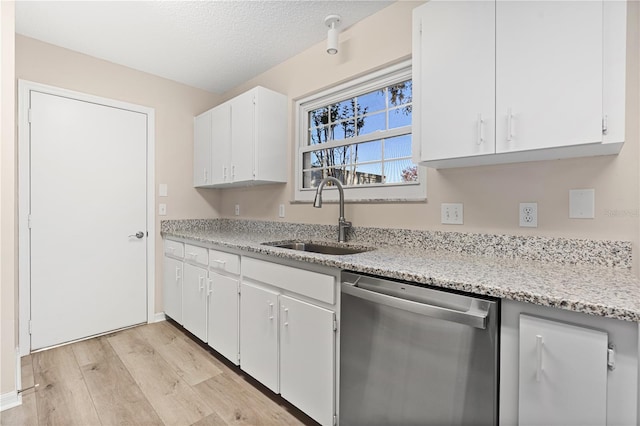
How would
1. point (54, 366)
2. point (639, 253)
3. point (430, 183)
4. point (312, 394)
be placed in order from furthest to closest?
point (54, 366) → point (430, 183) → point (312, 394) → point (639, 253)

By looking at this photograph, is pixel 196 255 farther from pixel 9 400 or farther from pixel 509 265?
pixel 509 265

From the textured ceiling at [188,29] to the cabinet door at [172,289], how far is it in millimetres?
1857

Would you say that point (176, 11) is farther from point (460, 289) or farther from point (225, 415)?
point (225, 415)

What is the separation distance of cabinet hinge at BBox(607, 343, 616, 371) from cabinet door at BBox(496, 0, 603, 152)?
68cm

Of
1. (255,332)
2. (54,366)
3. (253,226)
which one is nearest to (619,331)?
(255,332)

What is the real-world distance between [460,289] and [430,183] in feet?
2.99

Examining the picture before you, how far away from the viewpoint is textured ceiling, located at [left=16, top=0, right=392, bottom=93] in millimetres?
1978

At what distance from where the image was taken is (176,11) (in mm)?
2010

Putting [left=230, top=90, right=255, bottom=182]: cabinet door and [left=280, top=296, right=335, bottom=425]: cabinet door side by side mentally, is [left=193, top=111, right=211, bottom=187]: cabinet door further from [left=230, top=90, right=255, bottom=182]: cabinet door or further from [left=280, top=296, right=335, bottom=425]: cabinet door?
[left=280, top=296, right=335, bottom=425]: cabinet door

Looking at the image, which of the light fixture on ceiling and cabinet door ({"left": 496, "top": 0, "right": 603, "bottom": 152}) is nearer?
cabinet door ({"left": 496, "top": 0, "right": 603, "bottom": 152})

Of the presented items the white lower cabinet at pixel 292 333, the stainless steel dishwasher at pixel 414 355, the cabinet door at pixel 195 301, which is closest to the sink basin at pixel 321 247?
the white lower cabinet at pixel 292 333

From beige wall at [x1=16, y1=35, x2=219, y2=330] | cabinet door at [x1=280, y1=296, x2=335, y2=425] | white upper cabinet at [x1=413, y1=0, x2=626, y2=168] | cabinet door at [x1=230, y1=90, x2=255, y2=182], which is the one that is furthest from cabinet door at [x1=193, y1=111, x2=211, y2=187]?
white upper cabinet at [x1=413, y1=0, x2=626, y2=168]

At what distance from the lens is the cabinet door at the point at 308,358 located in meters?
1.45

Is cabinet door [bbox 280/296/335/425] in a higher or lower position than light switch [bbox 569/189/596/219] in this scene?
lower
